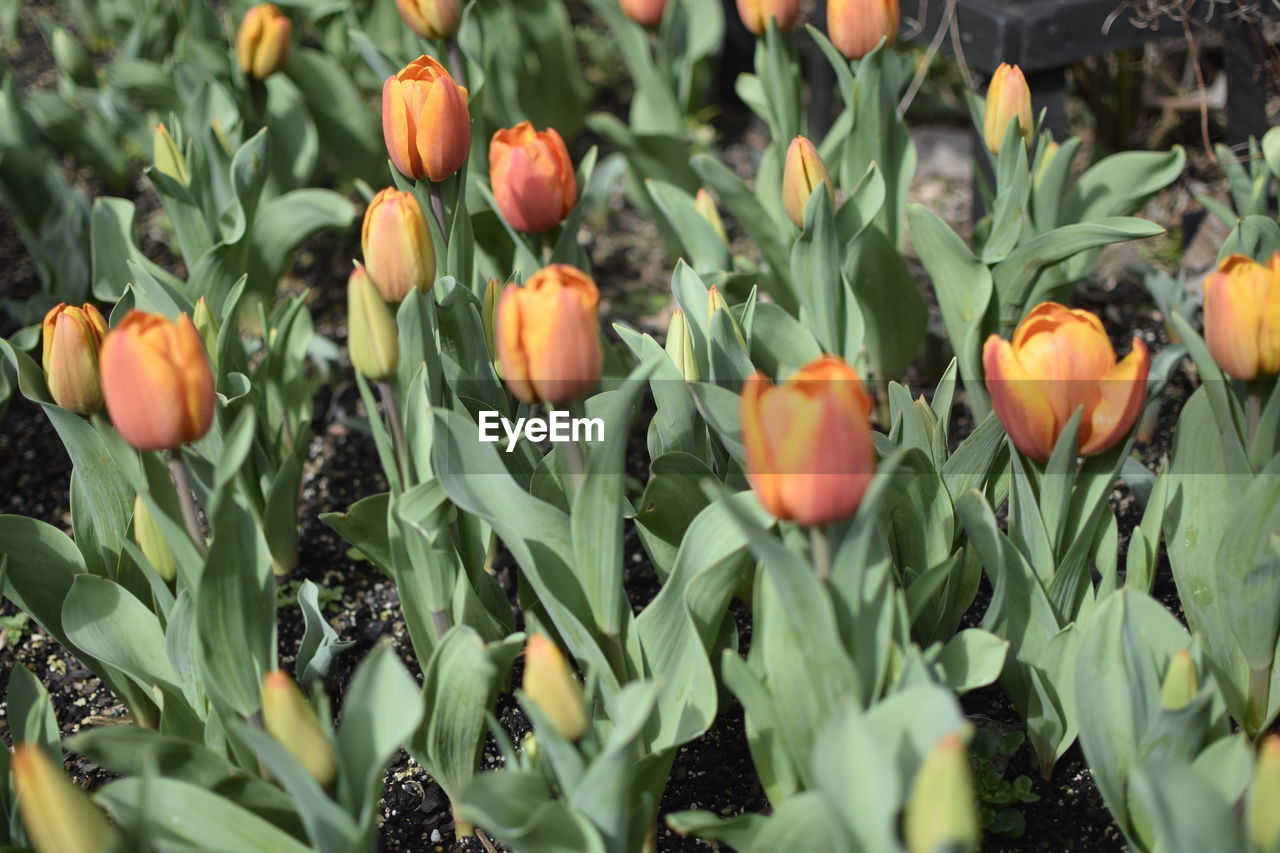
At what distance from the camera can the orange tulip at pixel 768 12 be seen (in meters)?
2.10

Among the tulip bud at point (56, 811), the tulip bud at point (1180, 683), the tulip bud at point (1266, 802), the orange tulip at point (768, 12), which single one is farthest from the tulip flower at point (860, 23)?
the tulip bud at point (56, 811)

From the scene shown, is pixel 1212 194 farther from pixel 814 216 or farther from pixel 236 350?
pixel 236 350

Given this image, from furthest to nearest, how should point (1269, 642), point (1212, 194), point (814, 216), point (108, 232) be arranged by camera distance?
point (1212, 194), point (108, 232), point (814, 216), point (1269, 642)

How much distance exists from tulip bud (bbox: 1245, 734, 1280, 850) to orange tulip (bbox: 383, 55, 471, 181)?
3.73 feet

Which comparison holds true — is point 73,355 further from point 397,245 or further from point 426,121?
point 426,121

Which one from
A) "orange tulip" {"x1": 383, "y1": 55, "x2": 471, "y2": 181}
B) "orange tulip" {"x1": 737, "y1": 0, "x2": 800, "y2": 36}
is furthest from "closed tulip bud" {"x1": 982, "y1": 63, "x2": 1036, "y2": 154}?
"orange tulip" {"x1": 383, "y1": 55, "x2": 471, "y2": 181}

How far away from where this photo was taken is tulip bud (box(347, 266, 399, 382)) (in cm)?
133

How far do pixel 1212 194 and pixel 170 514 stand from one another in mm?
2759

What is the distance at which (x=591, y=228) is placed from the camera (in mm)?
3373

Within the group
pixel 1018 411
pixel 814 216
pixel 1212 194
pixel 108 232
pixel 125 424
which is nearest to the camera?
pixel 125 424

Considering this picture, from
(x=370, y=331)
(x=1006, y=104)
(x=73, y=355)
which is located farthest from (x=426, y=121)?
(x=1006, y=104)

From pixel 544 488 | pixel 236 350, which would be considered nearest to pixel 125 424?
pixel 544 488

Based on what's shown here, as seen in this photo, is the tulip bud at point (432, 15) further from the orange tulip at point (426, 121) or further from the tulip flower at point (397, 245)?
the tulip flower at point (397, 245)

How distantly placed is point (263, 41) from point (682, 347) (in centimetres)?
126
